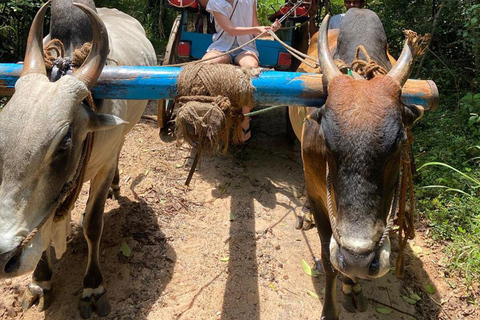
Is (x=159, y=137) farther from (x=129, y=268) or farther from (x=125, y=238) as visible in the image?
(x=129, y=268)

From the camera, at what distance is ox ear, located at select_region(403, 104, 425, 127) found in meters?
2.20

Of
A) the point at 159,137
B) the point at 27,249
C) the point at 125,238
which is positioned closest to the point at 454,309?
the point at 125,238

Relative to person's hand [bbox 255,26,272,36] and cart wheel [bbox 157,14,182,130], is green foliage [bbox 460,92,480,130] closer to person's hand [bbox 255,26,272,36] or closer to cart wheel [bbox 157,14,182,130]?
person's hand [bbox 255,26,272,36]

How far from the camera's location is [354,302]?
124 inches

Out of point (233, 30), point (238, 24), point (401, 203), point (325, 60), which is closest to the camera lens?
point (325, 60)

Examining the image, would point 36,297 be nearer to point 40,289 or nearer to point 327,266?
point 40,289

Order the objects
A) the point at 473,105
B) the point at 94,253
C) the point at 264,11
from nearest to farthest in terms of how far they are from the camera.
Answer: the point at 94,253, the point at 473,105, the point at 264,11

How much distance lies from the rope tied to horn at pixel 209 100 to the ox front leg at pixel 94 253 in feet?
3.70

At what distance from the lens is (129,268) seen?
3.36m

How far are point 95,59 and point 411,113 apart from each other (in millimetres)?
1733

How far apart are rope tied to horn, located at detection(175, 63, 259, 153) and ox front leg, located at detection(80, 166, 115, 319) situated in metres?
1.13

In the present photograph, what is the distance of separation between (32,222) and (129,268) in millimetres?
1519

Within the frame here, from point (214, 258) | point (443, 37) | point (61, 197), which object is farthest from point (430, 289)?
point (443, 37)

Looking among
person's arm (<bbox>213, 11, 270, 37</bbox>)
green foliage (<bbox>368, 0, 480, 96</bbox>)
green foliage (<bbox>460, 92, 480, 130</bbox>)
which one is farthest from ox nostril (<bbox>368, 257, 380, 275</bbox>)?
green foliage (<bbox>368, 0, 480, 96</bbox>)
